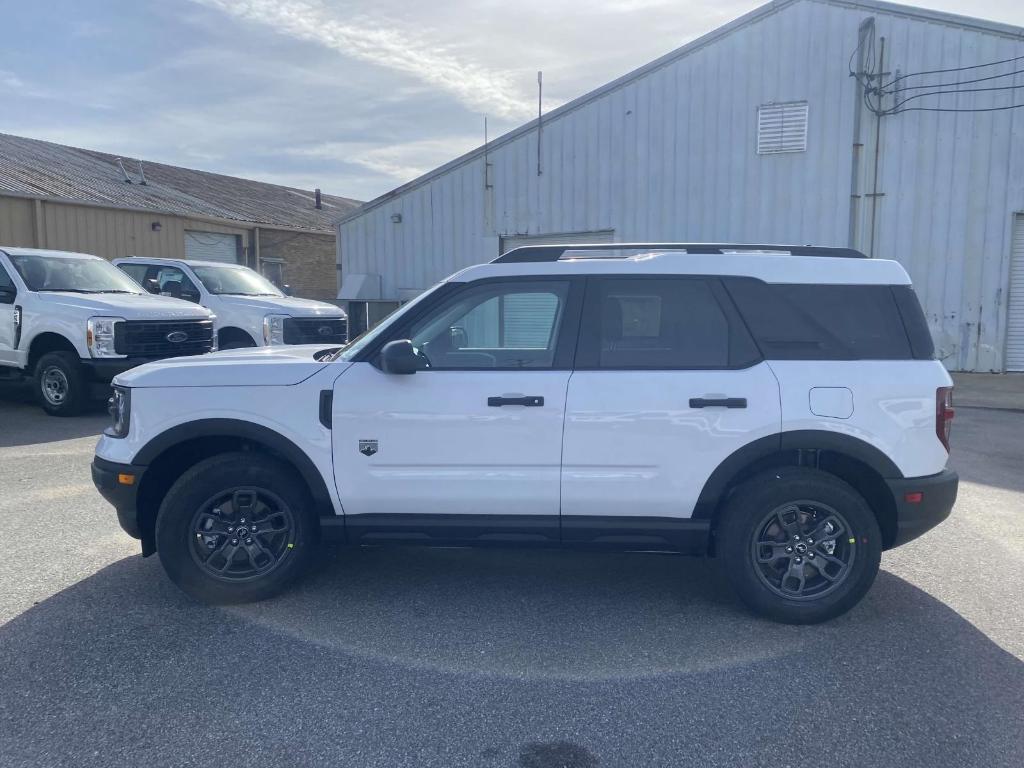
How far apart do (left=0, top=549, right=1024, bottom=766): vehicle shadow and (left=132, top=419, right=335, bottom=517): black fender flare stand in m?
0.63

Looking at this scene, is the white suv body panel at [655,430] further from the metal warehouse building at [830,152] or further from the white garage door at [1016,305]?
the white garage door at [1016,305]

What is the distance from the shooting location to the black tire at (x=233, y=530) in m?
4.26

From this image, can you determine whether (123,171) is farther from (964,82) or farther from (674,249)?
(674,249)

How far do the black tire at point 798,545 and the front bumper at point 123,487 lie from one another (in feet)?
9.96

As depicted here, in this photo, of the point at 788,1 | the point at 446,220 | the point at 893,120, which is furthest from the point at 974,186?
the point at 446,220

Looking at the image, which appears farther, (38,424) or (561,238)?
(561,238)

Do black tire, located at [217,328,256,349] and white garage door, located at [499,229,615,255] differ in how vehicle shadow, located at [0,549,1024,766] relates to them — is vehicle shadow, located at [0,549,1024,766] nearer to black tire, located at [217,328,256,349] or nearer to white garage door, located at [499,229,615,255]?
black tire, located at [217,328,256,349]

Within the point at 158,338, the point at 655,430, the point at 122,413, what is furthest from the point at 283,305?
the point at 655,430

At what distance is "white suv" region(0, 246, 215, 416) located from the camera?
9977 millimetres

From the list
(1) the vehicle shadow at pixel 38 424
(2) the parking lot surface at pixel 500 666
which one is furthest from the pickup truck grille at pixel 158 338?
(2) the parking lot surface at pixel 500 666

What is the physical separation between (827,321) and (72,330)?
9079 mm

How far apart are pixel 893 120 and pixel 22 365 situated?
13.7 metres

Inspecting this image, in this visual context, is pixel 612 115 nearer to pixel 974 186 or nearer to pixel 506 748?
pixel 974 186

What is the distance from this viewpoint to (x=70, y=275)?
1093 cm
